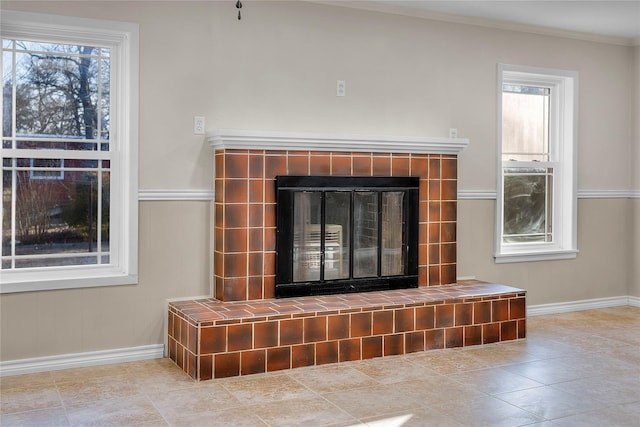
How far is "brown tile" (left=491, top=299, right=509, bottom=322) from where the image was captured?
14.9ft

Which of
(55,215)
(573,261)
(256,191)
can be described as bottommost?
(573,261)

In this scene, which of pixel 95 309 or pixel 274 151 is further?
pixel 274 151

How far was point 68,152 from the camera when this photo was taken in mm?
3973

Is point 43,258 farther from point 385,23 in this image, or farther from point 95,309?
point 385,23

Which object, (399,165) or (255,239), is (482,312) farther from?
(255,239)

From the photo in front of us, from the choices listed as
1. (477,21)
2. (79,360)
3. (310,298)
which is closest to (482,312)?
(310,298)

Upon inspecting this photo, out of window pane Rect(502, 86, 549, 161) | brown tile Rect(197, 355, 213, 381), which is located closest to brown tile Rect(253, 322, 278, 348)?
brown tile Rect(197, 355, 213, 381)

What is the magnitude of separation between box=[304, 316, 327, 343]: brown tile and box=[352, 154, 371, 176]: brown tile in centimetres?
107

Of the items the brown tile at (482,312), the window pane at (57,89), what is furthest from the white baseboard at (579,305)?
the window pane at (57,89)

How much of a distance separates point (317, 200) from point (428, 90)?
1.29 metres

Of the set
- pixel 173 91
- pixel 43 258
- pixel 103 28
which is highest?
pixel 103 28

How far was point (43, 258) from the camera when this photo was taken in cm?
396

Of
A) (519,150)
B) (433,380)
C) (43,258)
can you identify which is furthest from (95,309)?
(519,150)

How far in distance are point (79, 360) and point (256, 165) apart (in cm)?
155
